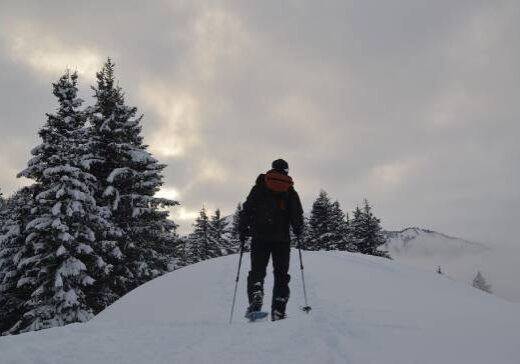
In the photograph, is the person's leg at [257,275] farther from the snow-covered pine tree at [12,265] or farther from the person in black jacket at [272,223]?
the snow-covered pine tree at [12,265]

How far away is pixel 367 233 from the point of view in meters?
42.8

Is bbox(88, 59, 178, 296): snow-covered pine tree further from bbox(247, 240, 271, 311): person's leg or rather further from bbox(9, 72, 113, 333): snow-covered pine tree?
bbox(247, 240, 271, 311): person's leg

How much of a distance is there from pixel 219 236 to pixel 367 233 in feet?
55.0

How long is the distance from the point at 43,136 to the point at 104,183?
426 cm

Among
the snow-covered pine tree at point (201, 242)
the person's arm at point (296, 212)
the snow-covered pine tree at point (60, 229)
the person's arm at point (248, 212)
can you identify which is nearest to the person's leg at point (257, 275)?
the person's arm at point (248, 212)

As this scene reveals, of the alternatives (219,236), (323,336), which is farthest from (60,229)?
(219,236)

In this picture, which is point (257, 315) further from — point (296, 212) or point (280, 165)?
point (280, 165)

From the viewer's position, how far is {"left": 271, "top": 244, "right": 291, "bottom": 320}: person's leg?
6992 millimetres

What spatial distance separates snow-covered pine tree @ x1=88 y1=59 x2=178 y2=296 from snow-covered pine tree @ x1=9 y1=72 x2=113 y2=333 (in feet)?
5.77

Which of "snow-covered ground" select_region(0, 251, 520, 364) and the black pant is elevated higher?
the black pant

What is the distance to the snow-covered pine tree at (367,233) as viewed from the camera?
4231 centimetres

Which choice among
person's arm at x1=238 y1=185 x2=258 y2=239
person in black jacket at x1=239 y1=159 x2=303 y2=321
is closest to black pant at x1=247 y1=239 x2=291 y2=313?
person in black jacket at x1=239 y1=159 x2=303 y2=321

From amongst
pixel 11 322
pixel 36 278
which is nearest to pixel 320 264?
pixel 36 278

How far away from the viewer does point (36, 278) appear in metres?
17.6
